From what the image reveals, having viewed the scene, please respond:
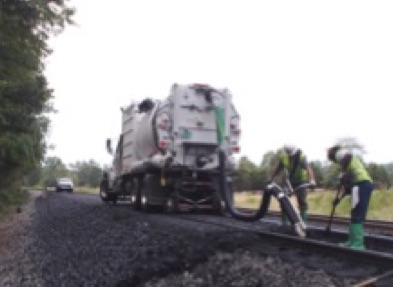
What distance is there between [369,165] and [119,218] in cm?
3005

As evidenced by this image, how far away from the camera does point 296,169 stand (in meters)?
10.2

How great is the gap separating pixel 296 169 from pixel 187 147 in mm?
4549

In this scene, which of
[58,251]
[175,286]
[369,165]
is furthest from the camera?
[369,165]

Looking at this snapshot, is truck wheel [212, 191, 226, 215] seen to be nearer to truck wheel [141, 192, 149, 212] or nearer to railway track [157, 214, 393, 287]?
truck wheel [141, 192, 149, 212]

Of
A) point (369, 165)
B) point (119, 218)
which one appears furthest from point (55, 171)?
point (119, 218)

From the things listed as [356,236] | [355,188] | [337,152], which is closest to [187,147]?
[337,152]

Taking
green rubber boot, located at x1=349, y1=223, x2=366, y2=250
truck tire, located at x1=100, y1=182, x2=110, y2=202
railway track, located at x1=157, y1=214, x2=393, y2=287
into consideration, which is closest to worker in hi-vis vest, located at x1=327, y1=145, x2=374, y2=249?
green rubber boot, located at x1=349, y1=223, x2=366, y2=250

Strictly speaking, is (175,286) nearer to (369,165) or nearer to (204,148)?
(204,148)

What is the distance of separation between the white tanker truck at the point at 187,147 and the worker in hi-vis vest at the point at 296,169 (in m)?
4.06

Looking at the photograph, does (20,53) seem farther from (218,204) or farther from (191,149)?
(218,204)

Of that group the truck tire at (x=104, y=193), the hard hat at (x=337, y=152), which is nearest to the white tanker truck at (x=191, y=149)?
the hard hat at (x=337, y=152)

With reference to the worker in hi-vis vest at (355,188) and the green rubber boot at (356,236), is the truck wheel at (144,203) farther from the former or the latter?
the green rubber boot at (356,236)

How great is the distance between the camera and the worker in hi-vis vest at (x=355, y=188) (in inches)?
295

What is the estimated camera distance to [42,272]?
8406 mm
